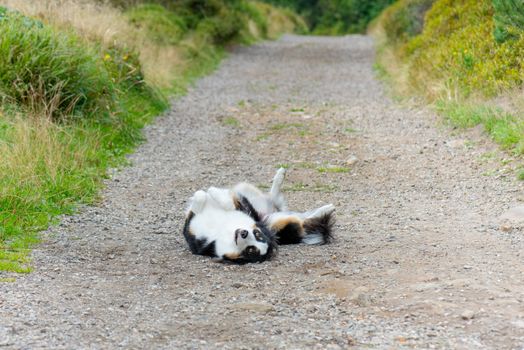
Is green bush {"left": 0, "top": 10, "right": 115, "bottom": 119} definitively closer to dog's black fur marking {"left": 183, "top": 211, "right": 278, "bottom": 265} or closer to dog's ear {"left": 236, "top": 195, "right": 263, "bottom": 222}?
dog's ear {"left": 236, "top": 195, "right": 263, "bottom": 222}

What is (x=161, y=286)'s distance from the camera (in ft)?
18.7

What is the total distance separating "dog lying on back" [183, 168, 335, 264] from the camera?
6230mm

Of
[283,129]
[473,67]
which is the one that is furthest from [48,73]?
[473,67]

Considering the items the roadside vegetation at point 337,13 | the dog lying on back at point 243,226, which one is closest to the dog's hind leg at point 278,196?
the dog lying on back at point 243,226

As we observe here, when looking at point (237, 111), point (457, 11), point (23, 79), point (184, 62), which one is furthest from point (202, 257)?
point (184, 62)

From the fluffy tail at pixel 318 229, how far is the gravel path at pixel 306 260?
0.31ft

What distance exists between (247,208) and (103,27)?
7.57 metres

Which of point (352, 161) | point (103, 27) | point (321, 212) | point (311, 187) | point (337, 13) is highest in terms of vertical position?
point (103, 27)

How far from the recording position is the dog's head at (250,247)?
20.2ft

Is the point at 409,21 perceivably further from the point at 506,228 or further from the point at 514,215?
the point at 506,228

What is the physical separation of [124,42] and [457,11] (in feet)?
20.2

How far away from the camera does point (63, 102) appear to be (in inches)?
409

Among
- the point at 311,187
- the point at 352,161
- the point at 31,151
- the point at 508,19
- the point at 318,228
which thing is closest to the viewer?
the point at 318,228

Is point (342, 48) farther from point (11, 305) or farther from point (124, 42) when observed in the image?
point (11, 305)
